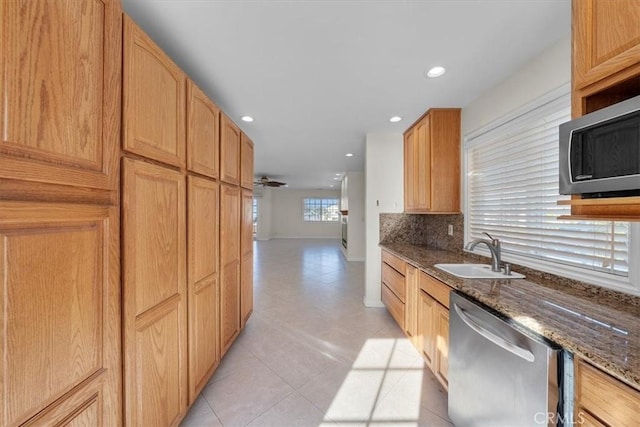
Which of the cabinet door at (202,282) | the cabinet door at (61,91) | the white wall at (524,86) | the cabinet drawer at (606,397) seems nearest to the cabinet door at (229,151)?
the cabinet door at (202,282)

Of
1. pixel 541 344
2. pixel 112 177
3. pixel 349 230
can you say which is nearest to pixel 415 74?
pixel 541 344

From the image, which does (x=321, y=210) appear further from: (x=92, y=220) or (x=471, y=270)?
(x=92, y=220)

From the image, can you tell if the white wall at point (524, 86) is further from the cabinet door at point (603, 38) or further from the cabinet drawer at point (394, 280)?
the cabinet drawer at point (394, 280)

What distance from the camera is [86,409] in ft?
2.83

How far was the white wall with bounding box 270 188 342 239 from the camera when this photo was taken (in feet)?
38.8

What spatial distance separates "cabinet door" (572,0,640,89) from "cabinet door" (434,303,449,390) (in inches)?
57.9

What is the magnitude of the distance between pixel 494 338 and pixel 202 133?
2133 mm

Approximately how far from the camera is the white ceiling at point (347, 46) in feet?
4.18

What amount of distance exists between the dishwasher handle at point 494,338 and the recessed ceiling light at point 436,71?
1.73 meters

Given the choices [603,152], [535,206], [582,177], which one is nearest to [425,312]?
[535,206]

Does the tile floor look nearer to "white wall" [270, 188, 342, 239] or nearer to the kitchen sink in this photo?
the kitchen sink

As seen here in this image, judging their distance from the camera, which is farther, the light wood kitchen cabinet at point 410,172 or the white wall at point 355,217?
the white wall at point 355,217

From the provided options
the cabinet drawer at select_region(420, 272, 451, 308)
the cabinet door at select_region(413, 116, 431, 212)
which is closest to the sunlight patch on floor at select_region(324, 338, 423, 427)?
the cabinet drawer at select_region(420, 272, 451, 308)

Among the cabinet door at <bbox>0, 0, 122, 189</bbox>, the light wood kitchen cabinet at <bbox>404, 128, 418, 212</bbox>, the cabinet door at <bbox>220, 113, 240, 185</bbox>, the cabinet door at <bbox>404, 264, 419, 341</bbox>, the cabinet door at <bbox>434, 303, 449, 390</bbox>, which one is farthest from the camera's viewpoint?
the light wood kitchen cabinet at <bbox>404, 128, 418, 212</bbox>
